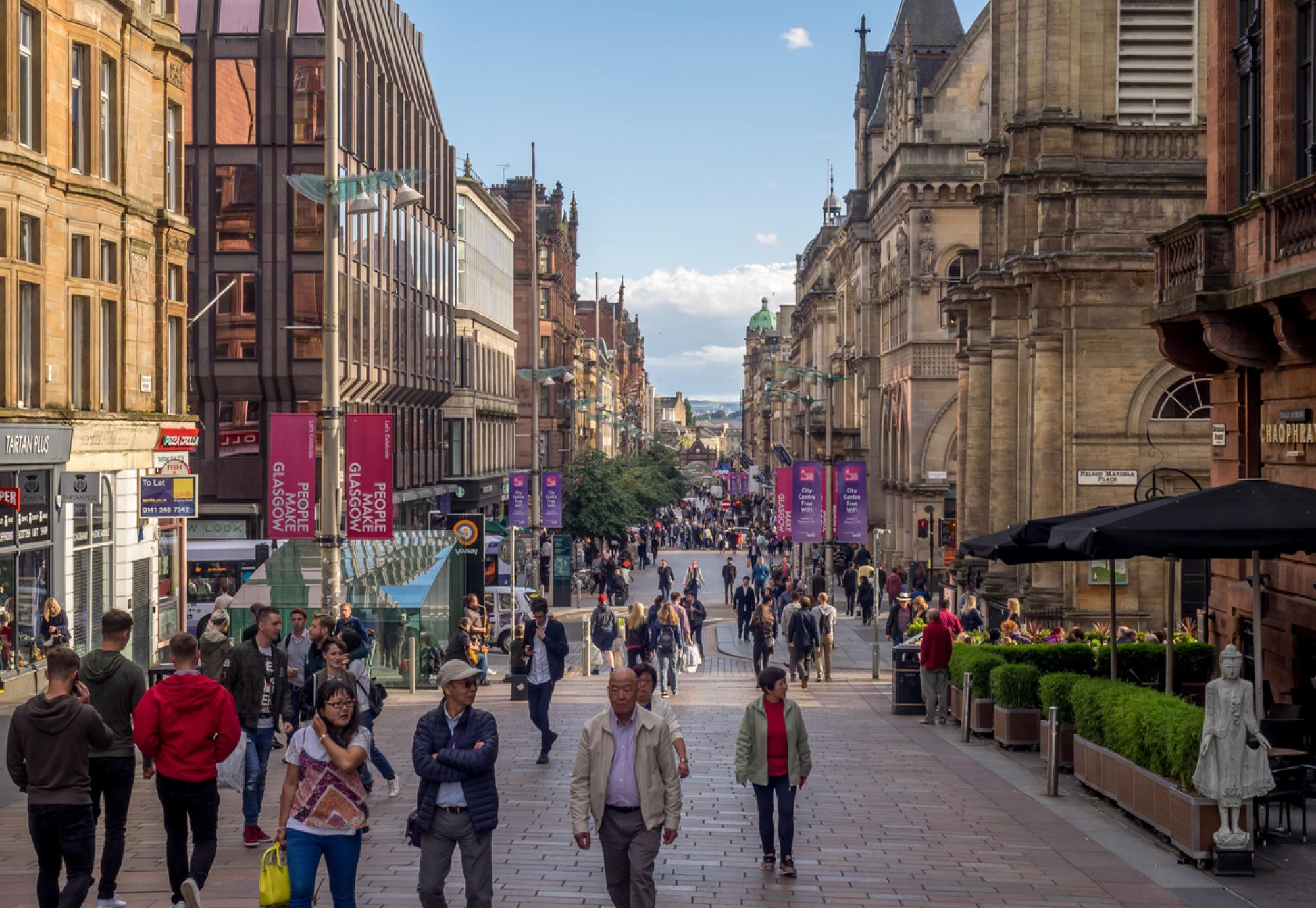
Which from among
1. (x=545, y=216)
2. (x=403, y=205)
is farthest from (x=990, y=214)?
(x=545, y=216)

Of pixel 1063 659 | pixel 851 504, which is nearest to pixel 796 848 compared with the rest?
pixel 1063 659

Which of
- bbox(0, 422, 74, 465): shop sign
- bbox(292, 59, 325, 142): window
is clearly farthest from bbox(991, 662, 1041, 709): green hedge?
bbox(292, 59, 325, 142): window

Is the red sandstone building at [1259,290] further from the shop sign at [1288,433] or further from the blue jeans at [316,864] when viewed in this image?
the blue jeans at [316,864]

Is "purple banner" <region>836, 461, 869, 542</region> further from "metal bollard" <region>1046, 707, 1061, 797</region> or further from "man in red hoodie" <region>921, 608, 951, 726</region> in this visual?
"metal bollard" <region>1046, 707, 1061, 797</region>

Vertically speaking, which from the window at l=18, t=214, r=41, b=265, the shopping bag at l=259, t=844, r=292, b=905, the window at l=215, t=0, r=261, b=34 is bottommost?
the shopping bag at l=259, t=844, r=292, b=905

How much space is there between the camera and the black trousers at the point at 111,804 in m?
9.59

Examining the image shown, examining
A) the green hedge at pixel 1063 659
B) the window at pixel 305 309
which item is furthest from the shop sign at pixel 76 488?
the window at pixel 305 309

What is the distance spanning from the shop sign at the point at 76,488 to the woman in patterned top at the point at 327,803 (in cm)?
1787

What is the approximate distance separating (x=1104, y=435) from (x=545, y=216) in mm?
85443

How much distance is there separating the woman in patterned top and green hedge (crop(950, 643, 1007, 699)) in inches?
462

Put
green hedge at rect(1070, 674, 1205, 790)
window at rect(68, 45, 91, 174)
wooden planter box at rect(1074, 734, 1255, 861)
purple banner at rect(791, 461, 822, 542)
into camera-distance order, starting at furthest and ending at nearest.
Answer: purple banner at rect(791, 461, 822, 542) → window at rect(68, 45, 91, 174) → green hedge at rect(1070, 674, 1205, 790) → wooden planter box at rect(1074, 734, 1255, 861)

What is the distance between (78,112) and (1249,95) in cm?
1796

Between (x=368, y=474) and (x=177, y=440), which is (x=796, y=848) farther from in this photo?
(x=177, y=440)

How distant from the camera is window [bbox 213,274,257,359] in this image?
45.1 m
